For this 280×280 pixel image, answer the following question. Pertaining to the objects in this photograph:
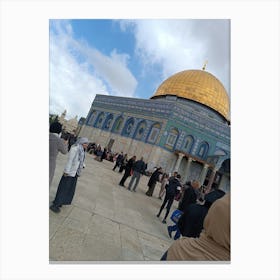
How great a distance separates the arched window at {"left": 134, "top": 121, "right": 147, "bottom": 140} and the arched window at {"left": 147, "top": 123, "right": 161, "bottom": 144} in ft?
2.98

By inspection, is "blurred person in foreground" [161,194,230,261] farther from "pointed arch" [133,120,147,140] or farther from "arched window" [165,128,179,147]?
"pointed arch" [133,120,147,140]

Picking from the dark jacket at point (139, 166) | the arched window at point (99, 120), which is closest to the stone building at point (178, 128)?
the arched window at point (99, 120)

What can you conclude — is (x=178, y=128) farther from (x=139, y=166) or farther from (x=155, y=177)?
(x=139, y=166)

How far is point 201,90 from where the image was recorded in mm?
21828

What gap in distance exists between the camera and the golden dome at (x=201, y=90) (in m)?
21.7

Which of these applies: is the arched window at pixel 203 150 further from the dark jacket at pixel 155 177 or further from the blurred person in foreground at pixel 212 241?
the blurred person in foreground at pixel 212 241

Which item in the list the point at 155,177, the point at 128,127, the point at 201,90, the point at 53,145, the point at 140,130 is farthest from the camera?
the point at 201,90

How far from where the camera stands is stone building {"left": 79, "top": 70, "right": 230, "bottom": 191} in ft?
57.9

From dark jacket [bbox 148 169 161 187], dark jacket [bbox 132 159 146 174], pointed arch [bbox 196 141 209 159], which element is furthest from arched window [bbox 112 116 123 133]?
dark jacket [bbox 132 159 146 174]

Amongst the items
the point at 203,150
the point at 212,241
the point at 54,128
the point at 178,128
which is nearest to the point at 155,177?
the point at 54,128

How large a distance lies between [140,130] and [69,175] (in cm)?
1637
